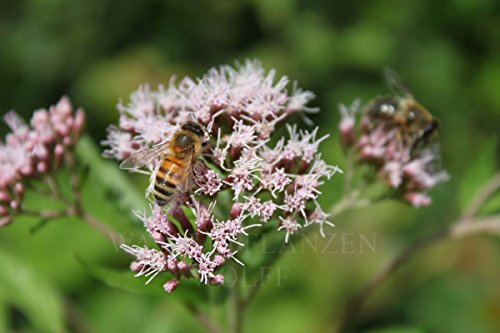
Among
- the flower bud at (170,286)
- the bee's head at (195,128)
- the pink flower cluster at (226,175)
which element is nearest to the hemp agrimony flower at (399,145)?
the pink flower cluster at (226,175)

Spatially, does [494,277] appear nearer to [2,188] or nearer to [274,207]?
[274,207]

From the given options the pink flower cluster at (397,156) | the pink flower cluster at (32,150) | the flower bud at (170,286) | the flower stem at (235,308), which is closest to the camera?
the flower bud at (170,286)

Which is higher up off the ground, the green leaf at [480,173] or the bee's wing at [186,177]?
the green leaf at [480,173]

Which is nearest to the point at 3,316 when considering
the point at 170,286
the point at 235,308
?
the point at 235,308

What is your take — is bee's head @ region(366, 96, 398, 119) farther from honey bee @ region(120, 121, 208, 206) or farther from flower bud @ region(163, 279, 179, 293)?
flower bud @ region(163, 279, 179, 293)

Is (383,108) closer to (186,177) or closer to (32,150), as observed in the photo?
(186,177)

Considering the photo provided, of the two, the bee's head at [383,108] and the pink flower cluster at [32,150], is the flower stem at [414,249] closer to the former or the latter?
the bee's head at [383,108]
